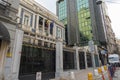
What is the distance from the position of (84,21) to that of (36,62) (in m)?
31.1

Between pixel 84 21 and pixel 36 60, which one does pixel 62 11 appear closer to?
pixel 84 21

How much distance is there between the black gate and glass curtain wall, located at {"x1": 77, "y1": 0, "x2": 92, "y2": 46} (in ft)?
83.8

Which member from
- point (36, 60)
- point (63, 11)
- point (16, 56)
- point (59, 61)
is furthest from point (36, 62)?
point (63, 11)

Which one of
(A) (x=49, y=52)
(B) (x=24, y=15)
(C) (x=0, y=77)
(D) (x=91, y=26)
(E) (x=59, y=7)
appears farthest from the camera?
(E) (x=59, y=7)

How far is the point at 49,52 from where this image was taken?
460 inches

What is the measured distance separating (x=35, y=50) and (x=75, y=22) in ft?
105

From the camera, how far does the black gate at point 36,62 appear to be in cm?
874

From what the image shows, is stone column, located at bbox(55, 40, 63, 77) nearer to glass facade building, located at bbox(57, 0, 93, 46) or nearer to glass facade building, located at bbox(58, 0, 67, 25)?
glass facade building, located at bbox(57, 0, 93, 46)

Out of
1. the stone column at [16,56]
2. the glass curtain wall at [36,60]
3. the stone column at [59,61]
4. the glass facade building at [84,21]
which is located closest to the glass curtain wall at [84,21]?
the glass facade building at [84,21]

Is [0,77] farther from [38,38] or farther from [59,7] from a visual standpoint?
[59,7]

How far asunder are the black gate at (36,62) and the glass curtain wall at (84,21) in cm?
2553

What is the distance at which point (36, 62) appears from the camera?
9914 millimetres

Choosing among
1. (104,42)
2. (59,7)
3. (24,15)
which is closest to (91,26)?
(104,42)

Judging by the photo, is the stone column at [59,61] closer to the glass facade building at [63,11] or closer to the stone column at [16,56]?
the stone column at [16,56]
